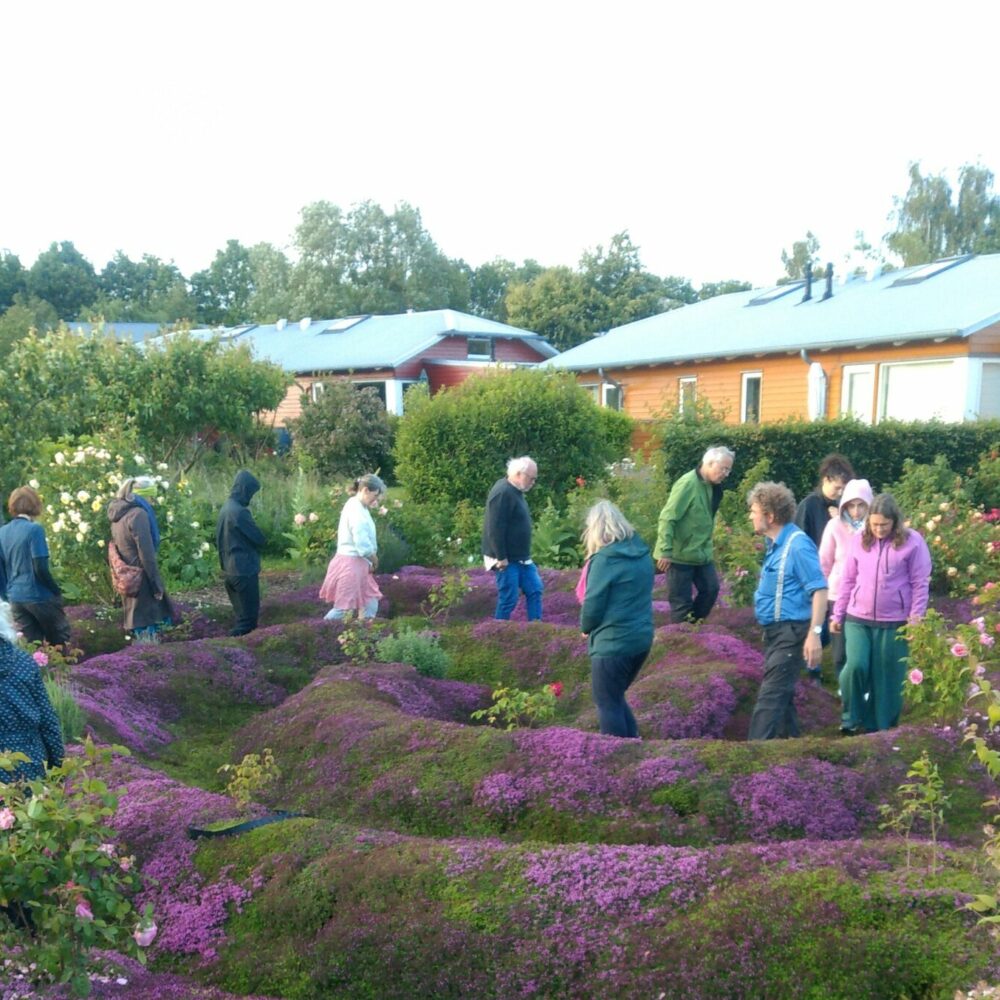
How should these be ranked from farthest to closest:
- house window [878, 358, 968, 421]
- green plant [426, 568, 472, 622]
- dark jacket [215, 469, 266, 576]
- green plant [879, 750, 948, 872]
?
house window [878, 358, 968, 421]
green plant [426, 568, 472, 622]
dark jacket [215, 469, 266, 576]
green plant [879, 750, 948, 872]

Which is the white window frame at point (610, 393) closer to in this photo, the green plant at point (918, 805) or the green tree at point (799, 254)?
the green plant at point (918, 805)

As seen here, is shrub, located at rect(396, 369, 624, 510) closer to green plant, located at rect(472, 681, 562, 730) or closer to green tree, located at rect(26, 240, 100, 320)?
green plant, located at rect(472, 681, 562, 730)

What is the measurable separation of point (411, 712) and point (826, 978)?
3909 millimetres

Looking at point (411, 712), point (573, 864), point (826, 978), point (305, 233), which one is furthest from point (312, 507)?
point (305, 233)

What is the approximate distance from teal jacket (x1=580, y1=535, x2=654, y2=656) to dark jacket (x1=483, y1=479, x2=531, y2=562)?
3255 millimetres

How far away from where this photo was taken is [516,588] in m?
9.39

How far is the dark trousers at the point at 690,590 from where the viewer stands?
27.5 ft

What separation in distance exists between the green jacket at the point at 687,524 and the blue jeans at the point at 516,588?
1.59 metres

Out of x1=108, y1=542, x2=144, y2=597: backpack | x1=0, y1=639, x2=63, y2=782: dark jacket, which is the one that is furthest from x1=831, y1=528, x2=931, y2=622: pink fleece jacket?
x1=108, y1=542, x2=144, y2=597: backpack

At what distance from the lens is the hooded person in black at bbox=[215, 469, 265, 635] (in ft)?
30.2

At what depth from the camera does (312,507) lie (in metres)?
13.3

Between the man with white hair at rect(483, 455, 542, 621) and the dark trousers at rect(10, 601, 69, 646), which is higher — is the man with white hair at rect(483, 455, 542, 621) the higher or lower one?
the higher one

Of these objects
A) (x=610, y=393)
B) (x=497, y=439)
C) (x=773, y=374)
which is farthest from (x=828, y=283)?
(x=497, y=439)

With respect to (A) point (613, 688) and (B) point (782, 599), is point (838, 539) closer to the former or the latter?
(B) point (782, 599)
